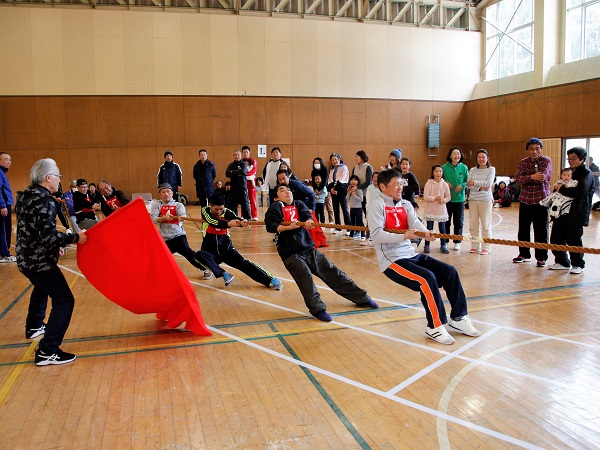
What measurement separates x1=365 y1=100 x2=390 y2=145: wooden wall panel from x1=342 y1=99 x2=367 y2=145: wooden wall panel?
0.15 metres

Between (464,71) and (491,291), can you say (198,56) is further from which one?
(491,291)

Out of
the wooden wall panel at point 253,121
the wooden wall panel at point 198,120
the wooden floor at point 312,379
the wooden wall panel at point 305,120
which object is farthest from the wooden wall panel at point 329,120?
the wooden floor at point 312,379

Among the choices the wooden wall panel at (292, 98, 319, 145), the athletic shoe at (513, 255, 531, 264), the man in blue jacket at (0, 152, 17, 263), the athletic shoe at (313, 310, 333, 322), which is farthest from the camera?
the wooden wall panel at (292, 98, 319, 145)

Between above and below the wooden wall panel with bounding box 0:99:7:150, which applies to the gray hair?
below

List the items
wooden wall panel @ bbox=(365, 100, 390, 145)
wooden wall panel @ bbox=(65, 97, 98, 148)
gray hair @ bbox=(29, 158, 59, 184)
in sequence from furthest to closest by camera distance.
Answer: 1. wooden wall panel @ bbox=(365, 100, 390, 145)
2. wooden wall panel @ bbox=(65, 97, 98, 148)
3. gray hair @ bbox=(29, 158, 59, 184)

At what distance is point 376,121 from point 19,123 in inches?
553

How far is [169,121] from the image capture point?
19203mm

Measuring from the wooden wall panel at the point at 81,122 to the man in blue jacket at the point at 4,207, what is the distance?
415 inches

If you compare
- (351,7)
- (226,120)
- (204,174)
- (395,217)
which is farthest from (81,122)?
(395,217)

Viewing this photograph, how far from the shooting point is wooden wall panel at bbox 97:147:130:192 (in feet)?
62.0

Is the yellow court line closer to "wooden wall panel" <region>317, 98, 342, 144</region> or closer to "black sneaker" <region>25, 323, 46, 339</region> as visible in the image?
"black sneaker" <region>25, 323, 46, 339</region>

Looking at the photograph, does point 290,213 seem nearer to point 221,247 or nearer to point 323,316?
point 323,316

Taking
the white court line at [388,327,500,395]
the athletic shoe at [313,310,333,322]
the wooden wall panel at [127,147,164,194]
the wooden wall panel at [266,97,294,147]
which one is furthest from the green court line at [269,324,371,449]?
the wooden wall panel at [266,97,294,147]

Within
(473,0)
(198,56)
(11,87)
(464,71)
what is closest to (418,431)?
(198,56)
